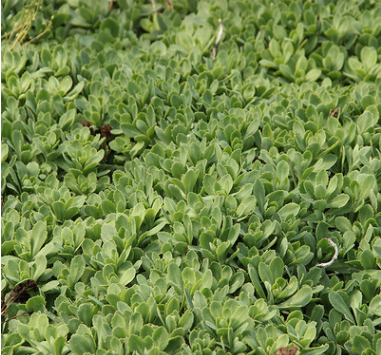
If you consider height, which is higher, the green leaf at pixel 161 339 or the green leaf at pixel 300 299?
the green leaf at pixel 161 339

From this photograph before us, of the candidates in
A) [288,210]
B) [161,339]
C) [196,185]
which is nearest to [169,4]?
[196,185]

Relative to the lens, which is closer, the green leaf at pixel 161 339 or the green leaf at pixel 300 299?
the green leaf at pixel 161 339

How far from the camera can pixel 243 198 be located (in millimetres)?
2020

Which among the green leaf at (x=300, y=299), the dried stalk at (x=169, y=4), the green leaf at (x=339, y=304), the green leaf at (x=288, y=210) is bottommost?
the green leaf at (x=339, y=304)

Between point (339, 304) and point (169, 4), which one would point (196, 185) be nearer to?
point (339, 304)

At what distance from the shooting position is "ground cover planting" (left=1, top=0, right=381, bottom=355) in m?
1.69

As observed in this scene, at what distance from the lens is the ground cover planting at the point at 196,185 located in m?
1.69

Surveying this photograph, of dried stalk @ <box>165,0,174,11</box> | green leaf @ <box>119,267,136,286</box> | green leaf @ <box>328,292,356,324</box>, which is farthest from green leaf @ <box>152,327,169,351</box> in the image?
dried stalk @ <box>165,0,174,11</box>

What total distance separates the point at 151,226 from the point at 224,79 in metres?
1.08

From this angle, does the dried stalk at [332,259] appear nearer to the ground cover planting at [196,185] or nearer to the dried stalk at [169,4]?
the ground cover planting at [196,185]

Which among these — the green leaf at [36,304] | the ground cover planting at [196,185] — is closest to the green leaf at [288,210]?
the ground cover planting at [196,185]

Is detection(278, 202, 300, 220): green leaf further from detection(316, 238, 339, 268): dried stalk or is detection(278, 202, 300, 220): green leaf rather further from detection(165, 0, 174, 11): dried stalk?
detection(165, 0, 174, 11): dried stalk

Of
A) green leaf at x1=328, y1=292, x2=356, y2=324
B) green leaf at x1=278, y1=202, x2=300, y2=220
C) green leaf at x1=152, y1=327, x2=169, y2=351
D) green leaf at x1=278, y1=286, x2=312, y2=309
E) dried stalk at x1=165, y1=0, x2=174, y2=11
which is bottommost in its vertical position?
green leaf at x1=328, y1=292, x2=356, y2=324

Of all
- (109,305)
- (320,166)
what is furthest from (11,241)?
(320,166)
